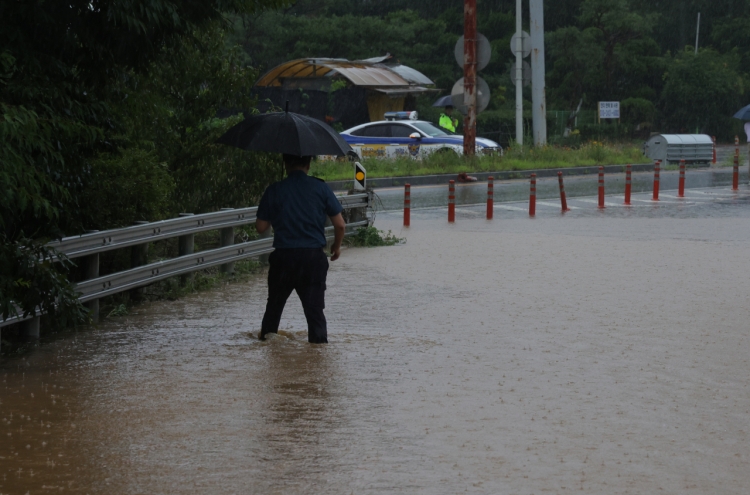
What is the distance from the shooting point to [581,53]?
53594mm

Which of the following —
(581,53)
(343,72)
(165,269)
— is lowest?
(165,269)

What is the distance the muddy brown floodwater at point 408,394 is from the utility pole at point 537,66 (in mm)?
22823

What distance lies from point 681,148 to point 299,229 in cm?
2958

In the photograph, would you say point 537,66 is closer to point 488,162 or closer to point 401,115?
point 488,162

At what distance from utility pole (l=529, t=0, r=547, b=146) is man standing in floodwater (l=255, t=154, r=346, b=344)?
2664cm

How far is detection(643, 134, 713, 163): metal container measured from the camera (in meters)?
36.3

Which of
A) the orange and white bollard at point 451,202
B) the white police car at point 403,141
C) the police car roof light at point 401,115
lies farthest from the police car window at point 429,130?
the orange and white bollard at point 451,202

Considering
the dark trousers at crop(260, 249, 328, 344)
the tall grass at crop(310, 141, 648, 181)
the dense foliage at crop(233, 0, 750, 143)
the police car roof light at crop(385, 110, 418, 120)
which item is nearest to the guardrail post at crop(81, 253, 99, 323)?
the dark trousers at crop(260, 249, 328, 344)

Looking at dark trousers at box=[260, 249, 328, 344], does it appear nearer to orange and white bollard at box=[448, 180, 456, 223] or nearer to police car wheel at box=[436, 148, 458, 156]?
orange and white bollard at box=[448, 180, 456, 223]

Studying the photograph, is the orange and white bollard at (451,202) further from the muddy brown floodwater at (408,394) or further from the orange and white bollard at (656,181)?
the muddy brown floodwater at (408,394)

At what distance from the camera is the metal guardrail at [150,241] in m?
9.37

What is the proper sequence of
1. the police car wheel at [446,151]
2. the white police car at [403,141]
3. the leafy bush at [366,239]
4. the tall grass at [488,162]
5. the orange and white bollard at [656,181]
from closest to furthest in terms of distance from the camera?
the leafy bush at [366,239], the orange and white bollard at [656,181], the tall grass at [488,162], the police car wheel at [446,151], the white police car at [403,141]

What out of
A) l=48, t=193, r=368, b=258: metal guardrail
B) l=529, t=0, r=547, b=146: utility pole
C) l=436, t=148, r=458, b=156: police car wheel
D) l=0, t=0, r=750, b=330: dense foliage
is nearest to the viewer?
l=0, t=0, r=750, b=330: dense foliage

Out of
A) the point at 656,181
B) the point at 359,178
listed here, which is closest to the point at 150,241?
the point at 359,178
